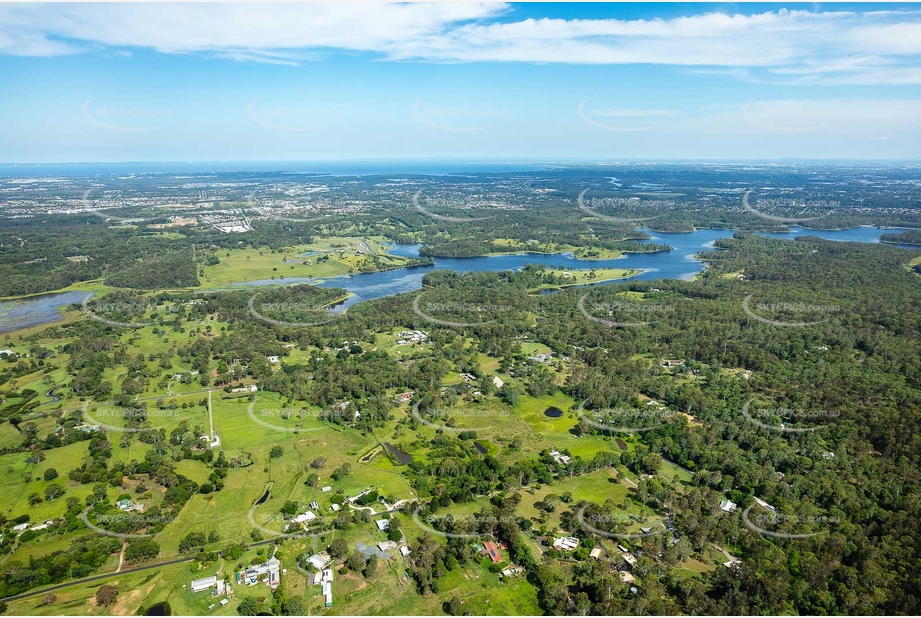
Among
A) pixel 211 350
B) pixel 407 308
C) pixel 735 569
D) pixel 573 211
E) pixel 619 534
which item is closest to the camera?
pixel 735 569

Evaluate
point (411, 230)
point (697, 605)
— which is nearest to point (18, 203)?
point (411, 230)

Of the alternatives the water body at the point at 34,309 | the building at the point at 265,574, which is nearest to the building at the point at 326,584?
the building at the point at 265,574

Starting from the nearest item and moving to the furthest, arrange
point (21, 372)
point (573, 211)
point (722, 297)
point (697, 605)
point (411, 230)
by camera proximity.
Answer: point (697, 605), point (21, 372), point (722, 297), point (411, 230), point (573, 211)

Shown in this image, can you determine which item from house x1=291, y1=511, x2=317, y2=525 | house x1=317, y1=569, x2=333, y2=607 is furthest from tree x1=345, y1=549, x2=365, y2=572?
house x1=291, y1=511, x2=317, y2=525

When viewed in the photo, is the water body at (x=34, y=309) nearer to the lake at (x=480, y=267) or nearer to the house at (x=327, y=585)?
the lake at (x=480, y=267)

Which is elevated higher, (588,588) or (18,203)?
(18,203)

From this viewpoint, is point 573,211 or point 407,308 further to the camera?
point 573,211

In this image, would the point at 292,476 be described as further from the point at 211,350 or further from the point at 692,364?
the point at 692,364

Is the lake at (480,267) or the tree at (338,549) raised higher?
the lake at (480,267)
